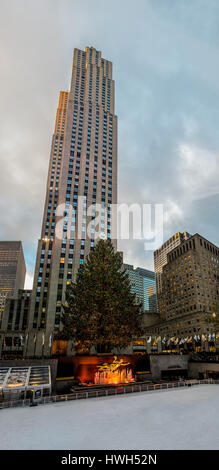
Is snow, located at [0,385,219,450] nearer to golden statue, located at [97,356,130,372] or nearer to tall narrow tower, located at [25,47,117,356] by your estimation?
golden statue, located at [97,356,130,372]

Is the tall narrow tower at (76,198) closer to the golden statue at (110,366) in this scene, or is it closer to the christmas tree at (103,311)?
the christmas tree at (103,311)

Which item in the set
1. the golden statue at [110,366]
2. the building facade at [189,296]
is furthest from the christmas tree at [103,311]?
the building facade at [189,296]

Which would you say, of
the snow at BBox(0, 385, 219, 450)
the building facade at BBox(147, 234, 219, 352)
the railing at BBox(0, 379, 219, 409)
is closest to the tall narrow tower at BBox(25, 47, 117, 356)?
the railing at BBox(0, 379, 219, 409)

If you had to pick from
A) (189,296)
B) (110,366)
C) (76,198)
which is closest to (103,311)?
(110,366)

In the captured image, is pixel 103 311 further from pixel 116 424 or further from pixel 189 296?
pixel 189 296

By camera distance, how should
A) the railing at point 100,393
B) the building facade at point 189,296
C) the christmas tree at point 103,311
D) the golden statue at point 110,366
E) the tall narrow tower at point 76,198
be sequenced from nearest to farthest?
the railing at point 100,393
the golden statue at point 110,366
the christmas tree at point 103,311
the tall narrow tower at point 76,198
the building facade at point 189,296

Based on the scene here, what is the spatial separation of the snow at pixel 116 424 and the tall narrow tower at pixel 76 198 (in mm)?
43364

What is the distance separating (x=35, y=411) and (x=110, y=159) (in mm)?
92857

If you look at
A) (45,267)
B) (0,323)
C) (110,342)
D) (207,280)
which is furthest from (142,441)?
(207,280)

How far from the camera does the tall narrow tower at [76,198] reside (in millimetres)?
74000

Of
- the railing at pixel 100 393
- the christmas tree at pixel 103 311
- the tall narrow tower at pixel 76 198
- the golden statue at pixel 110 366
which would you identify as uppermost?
the tall narrow tower at pixel 76 198

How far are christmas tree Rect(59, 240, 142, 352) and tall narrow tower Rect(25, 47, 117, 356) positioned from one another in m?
26.1

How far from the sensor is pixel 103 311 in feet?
121

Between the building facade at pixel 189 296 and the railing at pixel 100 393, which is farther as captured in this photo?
the building facade at pixel 189 296
